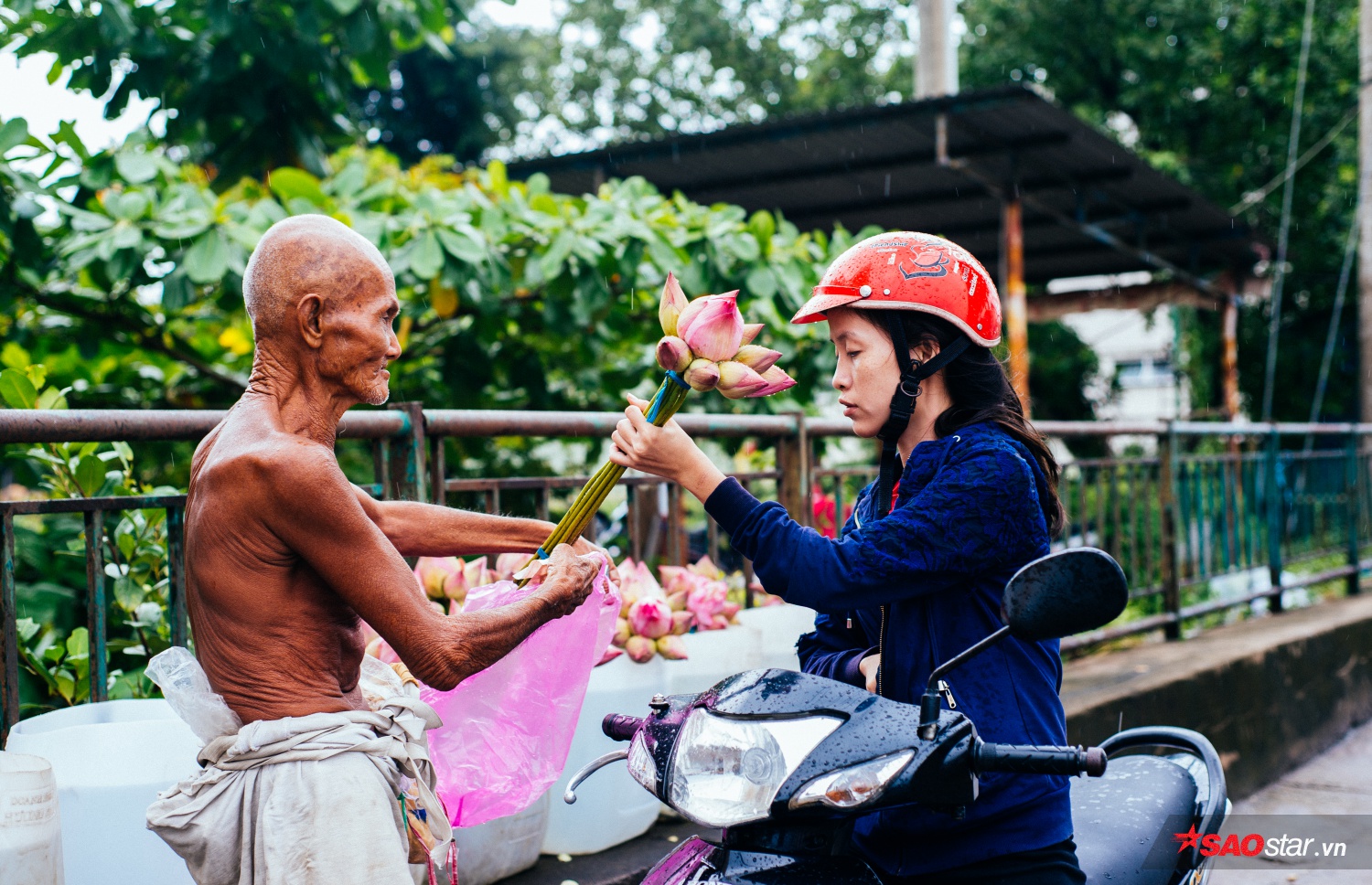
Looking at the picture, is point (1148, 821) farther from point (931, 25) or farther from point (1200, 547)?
point (931, 25)

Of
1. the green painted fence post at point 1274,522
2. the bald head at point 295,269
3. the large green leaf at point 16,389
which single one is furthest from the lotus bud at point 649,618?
the green painted fence post at point 1274,522

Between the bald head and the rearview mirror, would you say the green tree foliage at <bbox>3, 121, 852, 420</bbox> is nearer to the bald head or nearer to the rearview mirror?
the bald head

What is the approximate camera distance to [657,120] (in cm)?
2639

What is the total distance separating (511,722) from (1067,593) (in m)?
0.98

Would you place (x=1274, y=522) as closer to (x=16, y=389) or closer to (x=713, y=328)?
(x=713, y=328)

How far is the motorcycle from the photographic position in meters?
1.35

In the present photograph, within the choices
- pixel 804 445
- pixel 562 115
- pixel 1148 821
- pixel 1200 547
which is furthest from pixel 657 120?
pixel 1148 821

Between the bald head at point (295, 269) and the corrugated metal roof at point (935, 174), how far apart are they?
6748 mm

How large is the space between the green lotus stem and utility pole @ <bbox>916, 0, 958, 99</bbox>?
861 cm

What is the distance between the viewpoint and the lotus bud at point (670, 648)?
2.83 metres

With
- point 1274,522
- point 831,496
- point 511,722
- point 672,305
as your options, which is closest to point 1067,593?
point 672,305

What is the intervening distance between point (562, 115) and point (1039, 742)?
25.4 m

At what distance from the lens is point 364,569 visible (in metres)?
1.52

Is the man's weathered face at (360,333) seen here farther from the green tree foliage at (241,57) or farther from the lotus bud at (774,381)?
the green tree foliage at (241,57)
